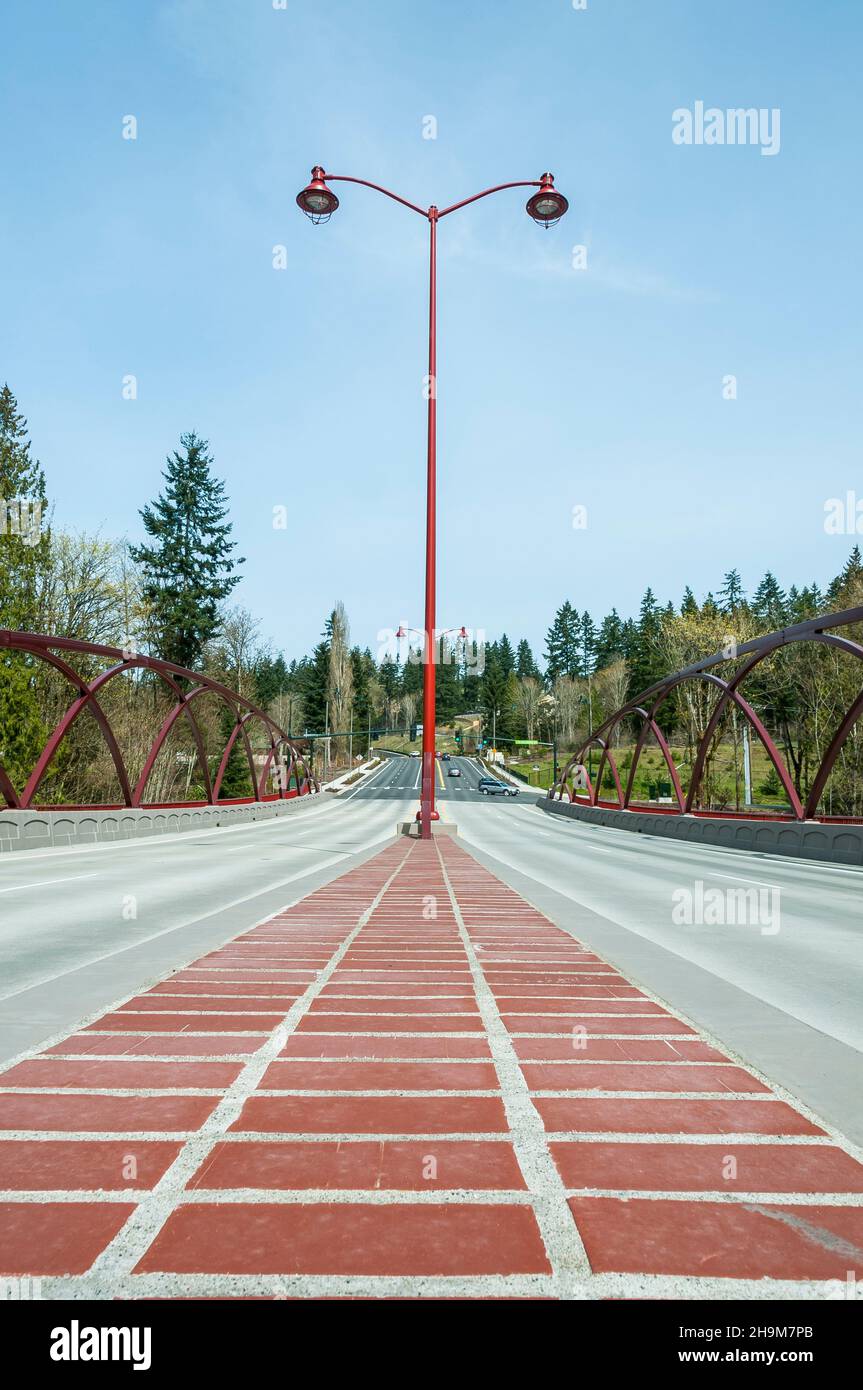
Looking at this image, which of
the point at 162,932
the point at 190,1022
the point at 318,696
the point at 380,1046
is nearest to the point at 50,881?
the point at 162,932

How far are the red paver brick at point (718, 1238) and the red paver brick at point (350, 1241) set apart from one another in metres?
0.17

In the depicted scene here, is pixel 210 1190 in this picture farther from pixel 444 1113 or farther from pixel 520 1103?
pixel 520 1103

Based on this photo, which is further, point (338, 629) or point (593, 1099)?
point (338, 629)

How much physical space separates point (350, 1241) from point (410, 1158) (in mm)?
476

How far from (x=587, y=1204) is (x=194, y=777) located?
2637 inches

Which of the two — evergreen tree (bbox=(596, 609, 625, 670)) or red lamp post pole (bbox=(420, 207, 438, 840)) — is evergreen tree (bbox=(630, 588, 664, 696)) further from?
red lamp post pole (bbox=(420, 207, 438, 840))

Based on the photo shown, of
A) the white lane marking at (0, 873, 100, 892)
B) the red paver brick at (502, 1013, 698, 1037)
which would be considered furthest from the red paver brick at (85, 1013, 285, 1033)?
the white lane marking at (0, 873, 100, 892)

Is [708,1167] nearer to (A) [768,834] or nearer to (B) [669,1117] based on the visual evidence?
(B) [669,1117]

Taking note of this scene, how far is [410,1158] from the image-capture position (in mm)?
2355

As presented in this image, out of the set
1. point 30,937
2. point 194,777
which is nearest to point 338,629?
point 194,777

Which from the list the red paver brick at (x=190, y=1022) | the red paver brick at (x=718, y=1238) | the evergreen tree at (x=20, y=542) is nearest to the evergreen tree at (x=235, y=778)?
the evergreen tree at (x=20, y=542)

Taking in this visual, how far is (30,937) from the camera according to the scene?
21.5 ft

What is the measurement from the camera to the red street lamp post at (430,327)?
16609 mm
